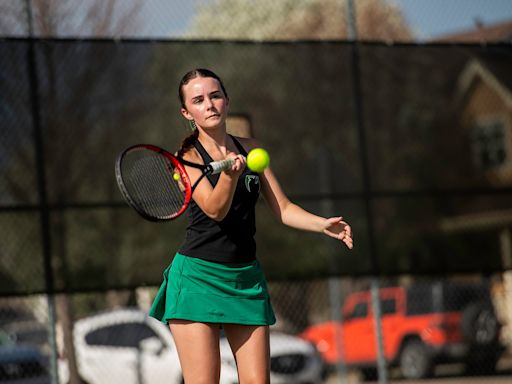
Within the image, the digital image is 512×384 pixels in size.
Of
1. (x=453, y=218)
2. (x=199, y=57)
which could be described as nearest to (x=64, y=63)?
(x=199, y=57)

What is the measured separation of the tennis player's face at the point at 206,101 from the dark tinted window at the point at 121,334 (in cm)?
722

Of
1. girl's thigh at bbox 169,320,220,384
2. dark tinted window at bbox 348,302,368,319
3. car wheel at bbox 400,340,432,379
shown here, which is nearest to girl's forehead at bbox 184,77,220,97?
girl's thigh at bbox 169,320,220,384

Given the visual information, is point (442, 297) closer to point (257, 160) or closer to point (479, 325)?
point (479, 325)

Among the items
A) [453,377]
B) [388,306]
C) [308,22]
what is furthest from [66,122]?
[308,22]

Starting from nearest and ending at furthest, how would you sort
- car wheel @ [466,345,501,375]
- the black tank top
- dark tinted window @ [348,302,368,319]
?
1. the black tank top
2. car wheel @ [466,345,501,375]
3. dark tinted window @ [348,302,368,319]

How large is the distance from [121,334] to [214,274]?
7314 mm

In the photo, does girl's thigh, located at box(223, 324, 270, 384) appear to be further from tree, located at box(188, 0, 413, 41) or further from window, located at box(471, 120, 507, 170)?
tree, located at box(188, 0, 413, 41)

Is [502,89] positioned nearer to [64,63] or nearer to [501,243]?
[501,243]

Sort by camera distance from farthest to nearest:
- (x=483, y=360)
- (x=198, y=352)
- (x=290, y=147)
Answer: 1. (x=483, y=360)
2. (x=290, y=147)
3. (x=198, y=352)

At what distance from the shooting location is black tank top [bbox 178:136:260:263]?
14.3 ft

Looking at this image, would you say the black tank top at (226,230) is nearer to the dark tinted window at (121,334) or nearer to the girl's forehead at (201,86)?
the girl's forehead at (201,86)

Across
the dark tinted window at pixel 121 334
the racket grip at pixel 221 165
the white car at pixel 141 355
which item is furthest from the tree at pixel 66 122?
the racket grip at pixel 221 165

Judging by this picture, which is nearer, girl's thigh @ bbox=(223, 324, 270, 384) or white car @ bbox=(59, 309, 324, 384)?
girl's thigh @ bbox=(223, 324, 270, 384)

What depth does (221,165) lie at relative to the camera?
4.01 meters
